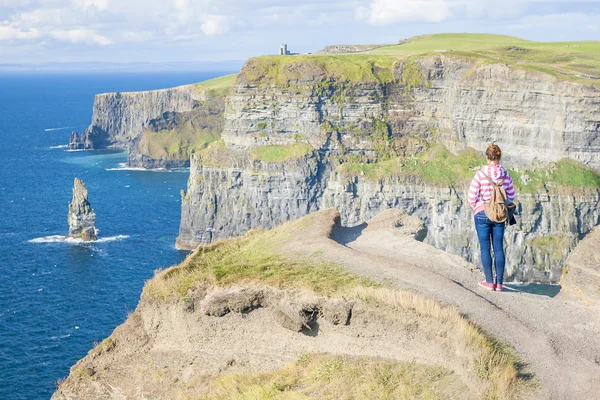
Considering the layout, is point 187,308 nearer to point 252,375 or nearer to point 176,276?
point 176,276

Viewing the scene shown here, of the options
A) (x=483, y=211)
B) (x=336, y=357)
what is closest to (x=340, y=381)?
(x=336, y=357)

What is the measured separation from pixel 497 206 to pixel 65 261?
77.8m

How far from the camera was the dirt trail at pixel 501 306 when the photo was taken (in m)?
16.6

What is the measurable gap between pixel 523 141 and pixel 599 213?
12.4 m

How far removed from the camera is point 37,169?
162375mm

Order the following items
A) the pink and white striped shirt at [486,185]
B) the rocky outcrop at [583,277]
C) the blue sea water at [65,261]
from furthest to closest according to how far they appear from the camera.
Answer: the blue sea water at [65,261] → the pink and white striped shirt at [486,185] → the rocky outcrop at [583,277]

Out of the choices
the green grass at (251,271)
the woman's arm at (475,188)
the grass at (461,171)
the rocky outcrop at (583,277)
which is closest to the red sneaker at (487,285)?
the rocky outcrop at (583,277)

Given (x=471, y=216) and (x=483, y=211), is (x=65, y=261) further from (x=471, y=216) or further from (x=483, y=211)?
(x=483, y=211)

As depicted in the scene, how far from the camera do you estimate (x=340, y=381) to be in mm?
18250

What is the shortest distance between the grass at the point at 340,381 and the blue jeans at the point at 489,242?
169 inches

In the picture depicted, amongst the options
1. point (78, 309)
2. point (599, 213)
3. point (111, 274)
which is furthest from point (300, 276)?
point (599, 213)

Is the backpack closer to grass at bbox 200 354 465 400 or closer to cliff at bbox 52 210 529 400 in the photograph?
cliff at bbox 52 210 529 400

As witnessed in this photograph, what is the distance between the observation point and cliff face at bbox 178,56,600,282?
89312 millimetres

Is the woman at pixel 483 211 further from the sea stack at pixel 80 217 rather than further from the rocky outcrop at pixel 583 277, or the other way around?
the sea stack at pixel 80 217
